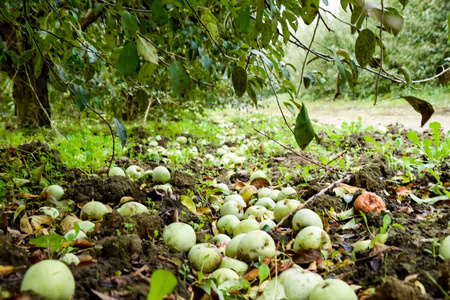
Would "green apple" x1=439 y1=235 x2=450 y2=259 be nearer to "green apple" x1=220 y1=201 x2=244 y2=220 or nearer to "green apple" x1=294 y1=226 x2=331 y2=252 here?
"green apple" x1=294 y1=226 x2=331 y2=252

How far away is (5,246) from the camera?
114 cm

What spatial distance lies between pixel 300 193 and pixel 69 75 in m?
2.68

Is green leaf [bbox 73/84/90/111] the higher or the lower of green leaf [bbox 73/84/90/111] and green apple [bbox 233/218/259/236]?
the higher

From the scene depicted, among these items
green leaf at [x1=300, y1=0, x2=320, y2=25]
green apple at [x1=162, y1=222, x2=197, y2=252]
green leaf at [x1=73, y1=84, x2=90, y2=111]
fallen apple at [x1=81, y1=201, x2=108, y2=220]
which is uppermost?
green leaf at [x1=300, y1=0, x2=320, y2=25]

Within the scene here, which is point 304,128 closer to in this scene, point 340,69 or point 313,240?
point 340,69

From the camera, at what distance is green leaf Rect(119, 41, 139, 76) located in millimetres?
1130

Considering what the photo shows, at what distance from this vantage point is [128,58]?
3.72 feet

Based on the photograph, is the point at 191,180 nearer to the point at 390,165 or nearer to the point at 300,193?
the point at 300,193

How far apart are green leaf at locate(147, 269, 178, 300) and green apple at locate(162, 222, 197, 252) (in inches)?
33.2

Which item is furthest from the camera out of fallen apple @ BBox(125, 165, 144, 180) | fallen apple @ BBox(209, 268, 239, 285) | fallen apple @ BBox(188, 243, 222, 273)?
fallen apple @ BBox(125, 165, 144, 180)

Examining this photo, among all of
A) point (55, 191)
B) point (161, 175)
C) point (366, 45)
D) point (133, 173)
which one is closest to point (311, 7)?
point (366, 45)

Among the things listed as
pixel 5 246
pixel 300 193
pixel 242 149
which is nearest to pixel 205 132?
pixel 242 149

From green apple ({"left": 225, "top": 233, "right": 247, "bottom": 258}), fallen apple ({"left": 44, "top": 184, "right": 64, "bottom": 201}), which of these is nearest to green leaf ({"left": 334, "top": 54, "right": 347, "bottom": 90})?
green apple ({"left": 225, "top": 233, "right": 247, "bottom": 258})

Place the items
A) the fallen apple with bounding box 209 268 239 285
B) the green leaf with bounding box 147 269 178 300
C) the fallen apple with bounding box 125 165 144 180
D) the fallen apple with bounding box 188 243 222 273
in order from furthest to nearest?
the fallen apple with bounding box 125 165 144 180, the fallen apple with bounding box 188 243 222 273, the fallen apple with bounding box 209 268 239 285, the green leaf with bounding box 147 269 178 300
